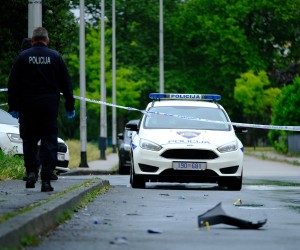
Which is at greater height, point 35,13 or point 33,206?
point 35,13

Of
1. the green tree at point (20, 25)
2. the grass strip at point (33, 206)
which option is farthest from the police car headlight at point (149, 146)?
the green tree at point (20, 25)

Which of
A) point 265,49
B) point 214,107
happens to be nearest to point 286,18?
point 265,49

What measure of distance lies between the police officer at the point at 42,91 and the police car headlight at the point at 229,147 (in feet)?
16.7

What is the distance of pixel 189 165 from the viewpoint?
1894 cm

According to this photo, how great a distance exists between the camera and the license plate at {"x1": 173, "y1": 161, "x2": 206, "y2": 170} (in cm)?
1891

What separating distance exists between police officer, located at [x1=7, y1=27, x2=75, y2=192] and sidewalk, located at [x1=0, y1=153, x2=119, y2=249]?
2.02 feet

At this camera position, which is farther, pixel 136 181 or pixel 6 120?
pixel 6 120

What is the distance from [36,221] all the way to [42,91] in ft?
16.3

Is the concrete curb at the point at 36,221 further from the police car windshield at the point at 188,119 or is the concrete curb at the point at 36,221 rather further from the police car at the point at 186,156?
the police car windshield at the point at 188,119

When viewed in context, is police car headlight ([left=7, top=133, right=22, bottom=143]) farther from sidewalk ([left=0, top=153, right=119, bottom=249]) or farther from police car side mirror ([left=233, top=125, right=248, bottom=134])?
sidewalk ([left=0, top=153, right=119, bottom=249])

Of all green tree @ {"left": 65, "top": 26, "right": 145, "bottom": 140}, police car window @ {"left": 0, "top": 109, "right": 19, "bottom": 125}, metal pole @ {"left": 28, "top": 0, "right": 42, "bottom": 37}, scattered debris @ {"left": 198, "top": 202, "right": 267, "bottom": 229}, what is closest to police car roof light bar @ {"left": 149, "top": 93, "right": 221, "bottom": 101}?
metal pole @ {"left": 28, "top": 0, "right": 42, "bottom": 37}

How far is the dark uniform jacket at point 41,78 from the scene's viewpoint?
46.9 feet

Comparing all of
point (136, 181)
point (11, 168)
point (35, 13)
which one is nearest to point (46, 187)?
point (136, 181)

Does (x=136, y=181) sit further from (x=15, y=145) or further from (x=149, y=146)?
(x=15, y=145)
